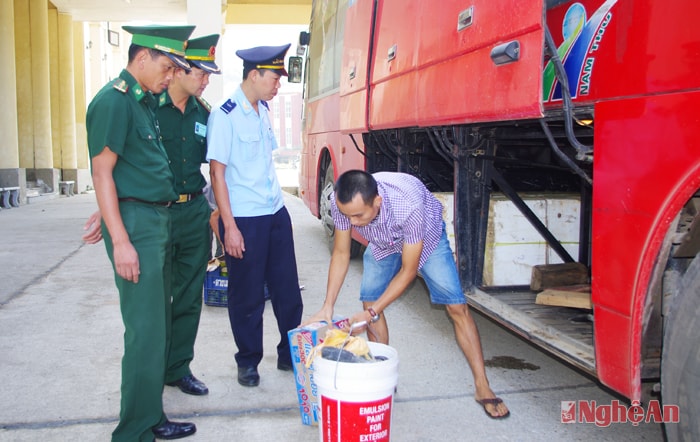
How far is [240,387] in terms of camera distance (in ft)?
12.9

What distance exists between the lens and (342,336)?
113 inches

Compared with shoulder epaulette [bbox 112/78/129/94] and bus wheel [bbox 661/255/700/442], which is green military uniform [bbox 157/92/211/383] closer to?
shoulder epaulette [bbox 112/78/129/94]

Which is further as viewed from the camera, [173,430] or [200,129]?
[200,129]

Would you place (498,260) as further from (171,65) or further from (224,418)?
(171,65)

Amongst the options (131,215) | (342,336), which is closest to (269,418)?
(342,336)

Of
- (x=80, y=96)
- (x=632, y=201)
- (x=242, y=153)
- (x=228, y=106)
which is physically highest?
(x=80, y=96)

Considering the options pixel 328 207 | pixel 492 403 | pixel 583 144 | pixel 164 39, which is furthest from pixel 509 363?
pixel 328 207

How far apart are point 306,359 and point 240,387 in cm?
103

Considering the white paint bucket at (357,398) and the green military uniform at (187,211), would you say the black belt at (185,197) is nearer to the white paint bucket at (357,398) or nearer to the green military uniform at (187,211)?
the green military uniform at (187,211)

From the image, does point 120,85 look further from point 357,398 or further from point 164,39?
point 357,398

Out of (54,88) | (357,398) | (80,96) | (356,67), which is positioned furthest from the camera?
(80,96)

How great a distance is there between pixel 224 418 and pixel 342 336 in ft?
3.34

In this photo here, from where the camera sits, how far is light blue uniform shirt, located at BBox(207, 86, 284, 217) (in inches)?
147

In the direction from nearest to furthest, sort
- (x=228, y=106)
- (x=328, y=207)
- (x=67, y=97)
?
(x=228, y=106) < (x=328, y=207) < (x=67, y=97)
